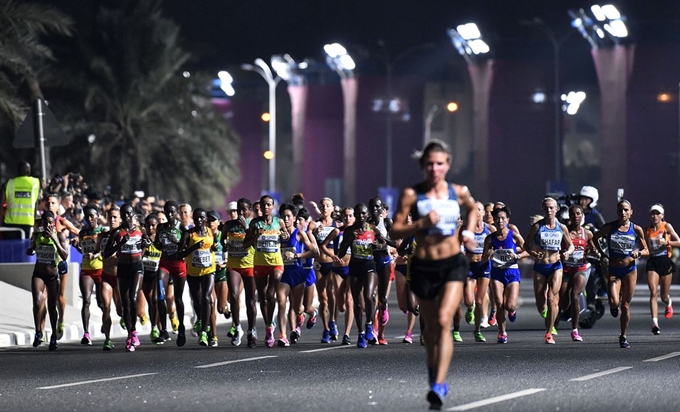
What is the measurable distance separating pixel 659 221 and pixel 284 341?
17.9 feet

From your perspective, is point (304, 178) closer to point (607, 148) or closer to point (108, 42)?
point (607, 148)

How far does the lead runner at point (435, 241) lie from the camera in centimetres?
1175

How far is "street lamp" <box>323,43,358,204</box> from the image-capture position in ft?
263

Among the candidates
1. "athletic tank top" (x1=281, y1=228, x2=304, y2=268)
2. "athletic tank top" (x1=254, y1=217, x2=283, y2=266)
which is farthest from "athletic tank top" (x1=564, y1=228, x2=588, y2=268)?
"athletic tank top" (x1=254, y1=217, x2=283, y2=266)

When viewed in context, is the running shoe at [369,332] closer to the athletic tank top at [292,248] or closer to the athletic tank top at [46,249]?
the athletic tank top at [292,248]

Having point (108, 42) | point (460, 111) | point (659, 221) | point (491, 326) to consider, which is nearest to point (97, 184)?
→ point (108, 42)

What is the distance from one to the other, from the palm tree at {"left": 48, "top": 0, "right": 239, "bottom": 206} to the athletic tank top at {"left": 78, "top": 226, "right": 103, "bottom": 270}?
22779mm

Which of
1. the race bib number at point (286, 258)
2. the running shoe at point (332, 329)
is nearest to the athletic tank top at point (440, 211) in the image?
the race bib number at point (286, 258)

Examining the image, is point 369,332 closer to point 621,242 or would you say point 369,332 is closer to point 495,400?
point 621,242

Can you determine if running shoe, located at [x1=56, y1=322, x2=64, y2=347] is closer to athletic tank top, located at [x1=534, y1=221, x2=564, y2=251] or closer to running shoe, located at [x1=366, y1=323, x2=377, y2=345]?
running shoe, located at [x1=366, y1=323, x2=377, y2=345]

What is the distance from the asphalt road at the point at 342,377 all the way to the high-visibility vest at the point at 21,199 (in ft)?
19.4

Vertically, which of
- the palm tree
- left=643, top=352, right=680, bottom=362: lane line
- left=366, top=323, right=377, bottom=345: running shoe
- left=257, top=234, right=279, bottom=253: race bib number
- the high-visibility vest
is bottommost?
left=643, top=352, right=680, bottom=362: lane line

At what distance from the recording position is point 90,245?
71.0 feet

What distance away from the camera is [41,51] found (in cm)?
3506
